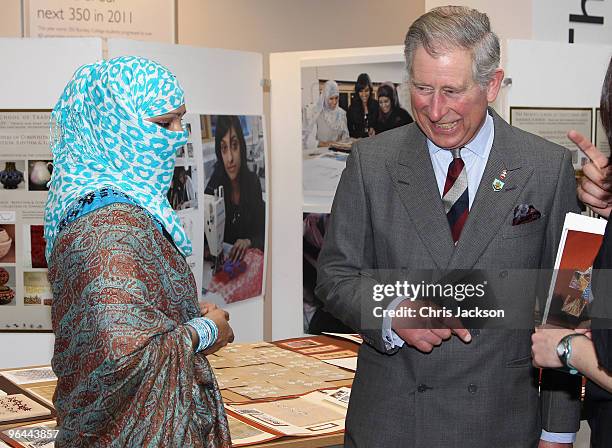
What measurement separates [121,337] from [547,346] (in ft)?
3.06

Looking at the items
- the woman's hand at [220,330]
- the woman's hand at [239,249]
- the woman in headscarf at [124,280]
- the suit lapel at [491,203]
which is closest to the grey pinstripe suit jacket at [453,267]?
the suit lapel at [491,203]

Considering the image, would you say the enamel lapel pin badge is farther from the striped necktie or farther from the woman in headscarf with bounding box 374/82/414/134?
the woman in headscarf with bounding box 374/82/414/134

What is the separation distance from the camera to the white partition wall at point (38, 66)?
3.81m

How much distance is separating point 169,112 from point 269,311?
4471mm

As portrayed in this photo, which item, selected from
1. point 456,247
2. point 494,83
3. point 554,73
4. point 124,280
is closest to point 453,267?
point 456,247

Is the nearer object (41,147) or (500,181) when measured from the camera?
(500,181)

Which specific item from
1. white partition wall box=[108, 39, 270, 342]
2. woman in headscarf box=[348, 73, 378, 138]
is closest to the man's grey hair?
white partition wall box=[108, 39, 270, 342]

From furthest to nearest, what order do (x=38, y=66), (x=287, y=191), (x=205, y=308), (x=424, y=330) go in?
(x=287, y=191) → (x=38, y=66) → (x=205, y=308) → (x=424, y=330)

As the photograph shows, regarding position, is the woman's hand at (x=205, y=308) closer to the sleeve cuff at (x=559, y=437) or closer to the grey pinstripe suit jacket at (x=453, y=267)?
the grey pinstripe suit jacket at (x=453, y=267)

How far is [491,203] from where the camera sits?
6.82 feet

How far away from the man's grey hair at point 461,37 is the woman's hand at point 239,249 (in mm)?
2502

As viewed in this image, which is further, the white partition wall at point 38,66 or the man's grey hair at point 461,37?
the white partition wall at point 38,66

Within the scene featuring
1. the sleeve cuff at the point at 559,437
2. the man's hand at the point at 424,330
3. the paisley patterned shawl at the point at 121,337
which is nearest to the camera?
the paisley patterned shawl at the point at 121,337

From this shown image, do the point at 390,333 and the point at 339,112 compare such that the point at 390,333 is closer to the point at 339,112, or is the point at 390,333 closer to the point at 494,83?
the point at 494,83
